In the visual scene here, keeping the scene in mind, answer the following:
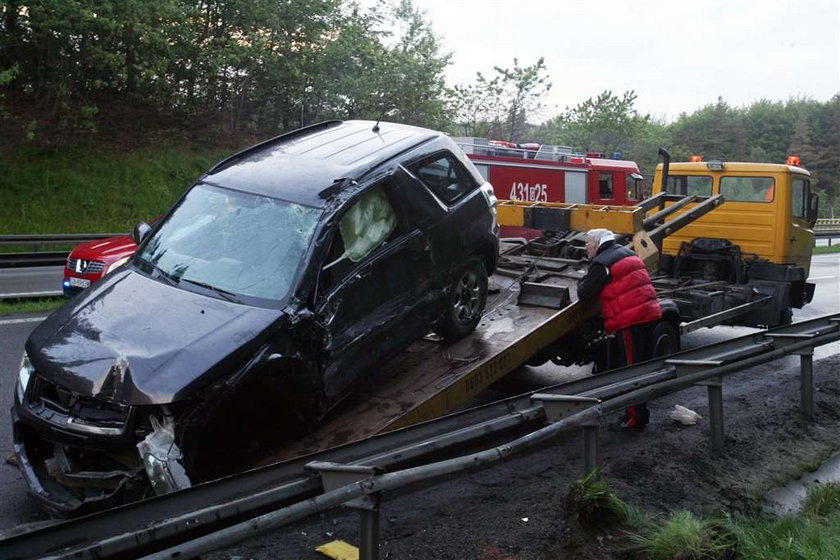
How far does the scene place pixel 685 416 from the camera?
21.9 feet

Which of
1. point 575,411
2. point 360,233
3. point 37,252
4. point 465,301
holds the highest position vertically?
point 360,233

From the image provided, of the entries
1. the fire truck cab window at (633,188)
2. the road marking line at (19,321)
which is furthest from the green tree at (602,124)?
the road marking line at (19,321)

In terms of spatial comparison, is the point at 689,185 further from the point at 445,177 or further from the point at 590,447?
the point at 590,447

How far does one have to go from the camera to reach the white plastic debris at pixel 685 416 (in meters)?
6.64

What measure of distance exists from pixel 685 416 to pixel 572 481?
2302 millimetres

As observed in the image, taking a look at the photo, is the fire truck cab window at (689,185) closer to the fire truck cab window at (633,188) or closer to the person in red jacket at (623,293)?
the person in red jacket at (623,293)

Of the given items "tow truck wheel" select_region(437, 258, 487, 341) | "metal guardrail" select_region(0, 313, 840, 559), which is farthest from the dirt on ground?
"tow truck wheel" select_region(437, 258, 487, 341)

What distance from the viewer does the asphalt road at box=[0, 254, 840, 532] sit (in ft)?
15.3

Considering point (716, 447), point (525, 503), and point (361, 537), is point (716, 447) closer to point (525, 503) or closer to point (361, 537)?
point (525, 503)

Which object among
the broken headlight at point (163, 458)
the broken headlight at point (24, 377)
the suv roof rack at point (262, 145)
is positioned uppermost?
the suv roof rack at point (262, 145)

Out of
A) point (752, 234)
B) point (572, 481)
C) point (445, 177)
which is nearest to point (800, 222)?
point (752, 234)

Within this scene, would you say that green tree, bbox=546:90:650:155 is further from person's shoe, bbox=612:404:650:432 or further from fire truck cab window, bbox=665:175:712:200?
person's shoe, bbox=612:404:650:432

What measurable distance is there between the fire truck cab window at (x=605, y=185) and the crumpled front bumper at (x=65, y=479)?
56.6 ft

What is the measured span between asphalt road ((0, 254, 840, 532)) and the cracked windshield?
161cm
